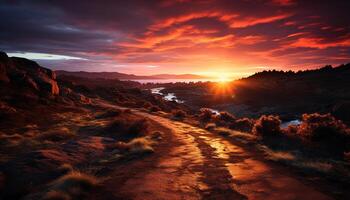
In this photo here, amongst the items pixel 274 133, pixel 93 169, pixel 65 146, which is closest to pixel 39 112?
pixel 65 146

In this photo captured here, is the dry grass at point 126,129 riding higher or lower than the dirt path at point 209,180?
lower

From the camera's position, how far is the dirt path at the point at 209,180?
966 cm

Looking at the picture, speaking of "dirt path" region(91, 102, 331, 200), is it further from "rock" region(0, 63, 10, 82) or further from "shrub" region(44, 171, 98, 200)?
"rock" region(0, 63, 10, 82)

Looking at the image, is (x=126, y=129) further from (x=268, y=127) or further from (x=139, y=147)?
(x=268, y=127)

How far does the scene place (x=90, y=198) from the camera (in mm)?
9562

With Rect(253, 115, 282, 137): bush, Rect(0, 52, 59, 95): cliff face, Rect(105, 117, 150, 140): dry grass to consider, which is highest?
Rect(0, 52, 59, 95): cliff face

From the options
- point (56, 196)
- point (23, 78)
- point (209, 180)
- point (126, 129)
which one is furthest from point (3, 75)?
point (209, 180)

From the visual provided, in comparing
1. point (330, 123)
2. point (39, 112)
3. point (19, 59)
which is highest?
point (19, 59)

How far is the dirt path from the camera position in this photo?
9.66m

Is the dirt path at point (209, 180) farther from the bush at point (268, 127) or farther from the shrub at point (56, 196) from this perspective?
the bush at point (268, 127)

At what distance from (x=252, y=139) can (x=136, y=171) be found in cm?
1173

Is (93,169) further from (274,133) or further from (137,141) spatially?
(274,133)

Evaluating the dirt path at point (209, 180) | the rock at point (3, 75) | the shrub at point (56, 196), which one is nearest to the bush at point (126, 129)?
the dirt path at point (209, 180)

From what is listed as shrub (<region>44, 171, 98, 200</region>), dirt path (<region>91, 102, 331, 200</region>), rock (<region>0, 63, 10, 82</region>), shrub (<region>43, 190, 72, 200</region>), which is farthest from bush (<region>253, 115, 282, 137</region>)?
rock (<region>0, 63, 10, 82</region>)
